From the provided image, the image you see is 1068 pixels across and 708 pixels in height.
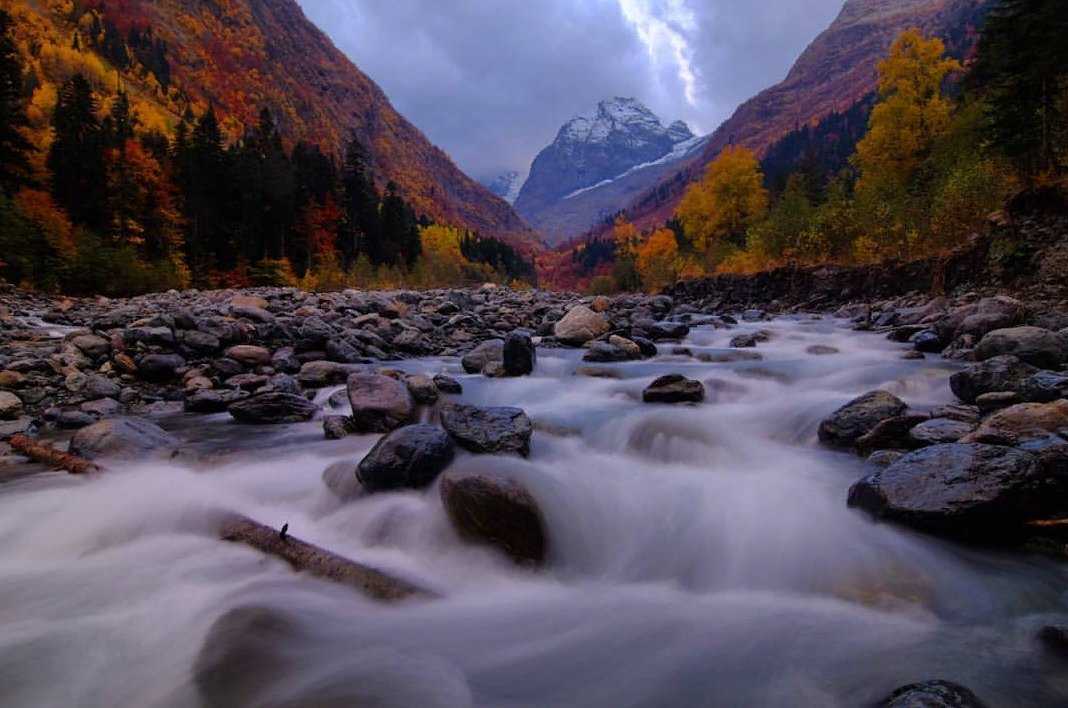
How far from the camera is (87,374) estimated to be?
7074 millimetres

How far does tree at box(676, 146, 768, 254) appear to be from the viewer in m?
38.2

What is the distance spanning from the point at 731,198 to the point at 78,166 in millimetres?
42584

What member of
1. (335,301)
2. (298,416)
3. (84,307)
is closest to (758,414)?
(298,416)

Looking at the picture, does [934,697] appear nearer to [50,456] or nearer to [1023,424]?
[1023,424]

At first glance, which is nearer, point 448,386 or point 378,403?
point 378,403

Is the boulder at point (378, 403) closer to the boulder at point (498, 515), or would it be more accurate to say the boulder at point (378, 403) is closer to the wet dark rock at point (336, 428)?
the wet dark rock at point (336, 428)

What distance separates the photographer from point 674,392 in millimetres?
6629

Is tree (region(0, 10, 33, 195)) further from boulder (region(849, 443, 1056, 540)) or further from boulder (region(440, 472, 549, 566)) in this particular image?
boulder (region(849, 443, 1056, 540))

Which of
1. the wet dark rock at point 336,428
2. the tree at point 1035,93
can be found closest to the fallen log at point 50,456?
the wet dark rock at point 336,428

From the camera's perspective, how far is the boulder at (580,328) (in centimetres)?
1174

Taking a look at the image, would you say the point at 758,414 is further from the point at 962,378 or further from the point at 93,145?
the point at 93,145

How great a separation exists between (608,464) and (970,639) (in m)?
2.85

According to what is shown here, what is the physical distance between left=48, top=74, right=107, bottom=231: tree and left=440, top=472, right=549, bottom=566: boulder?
122 ft

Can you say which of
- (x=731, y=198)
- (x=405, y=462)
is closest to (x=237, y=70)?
(x=731, y=198)
